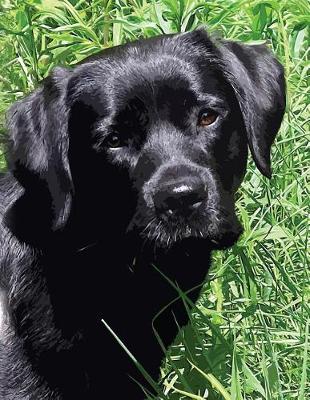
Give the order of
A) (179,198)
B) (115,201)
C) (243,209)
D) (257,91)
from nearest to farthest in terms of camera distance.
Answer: (179,198) < (115,201) < (257,91) < (243,209)

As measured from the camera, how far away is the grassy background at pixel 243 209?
144 inches

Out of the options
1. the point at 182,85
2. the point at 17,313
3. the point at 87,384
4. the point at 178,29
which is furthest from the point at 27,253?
the point at 178,29

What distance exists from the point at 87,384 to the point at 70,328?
19 centimetres

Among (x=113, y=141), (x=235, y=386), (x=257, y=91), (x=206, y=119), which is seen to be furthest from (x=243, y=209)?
(x=235, y=386)

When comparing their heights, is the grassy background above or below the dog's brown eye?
below

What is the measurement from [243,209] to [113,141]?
94 cm

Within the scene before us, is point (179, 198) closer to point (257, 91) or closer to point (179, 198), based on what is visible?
point (179, 198)

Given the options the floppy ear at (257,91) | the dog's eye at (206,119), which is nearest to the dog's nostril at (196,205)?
the dog's eye at (206,119)

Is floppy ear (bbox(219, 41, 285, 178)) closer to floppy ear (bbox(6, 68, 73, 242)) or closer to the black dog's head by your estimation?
the black dog's head

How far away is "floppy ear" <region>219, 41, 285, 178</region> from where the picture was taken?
12.4ft

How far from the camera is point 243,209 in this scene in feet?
14.4

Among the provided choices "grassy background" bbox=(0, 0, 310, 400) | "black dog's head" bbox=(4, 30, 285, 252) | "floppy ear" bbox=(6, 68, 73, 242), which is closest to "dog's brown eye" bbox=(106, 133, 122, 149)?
"black dog's head" bbox=(4, 30, 285, 252)

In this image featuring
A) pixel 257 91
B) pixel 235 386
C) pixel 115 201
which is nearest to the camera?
pixel 235 386

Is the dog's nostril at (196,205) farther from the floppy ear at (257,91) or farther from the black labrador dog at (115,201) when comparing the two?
the floppy ear at (257,91)
